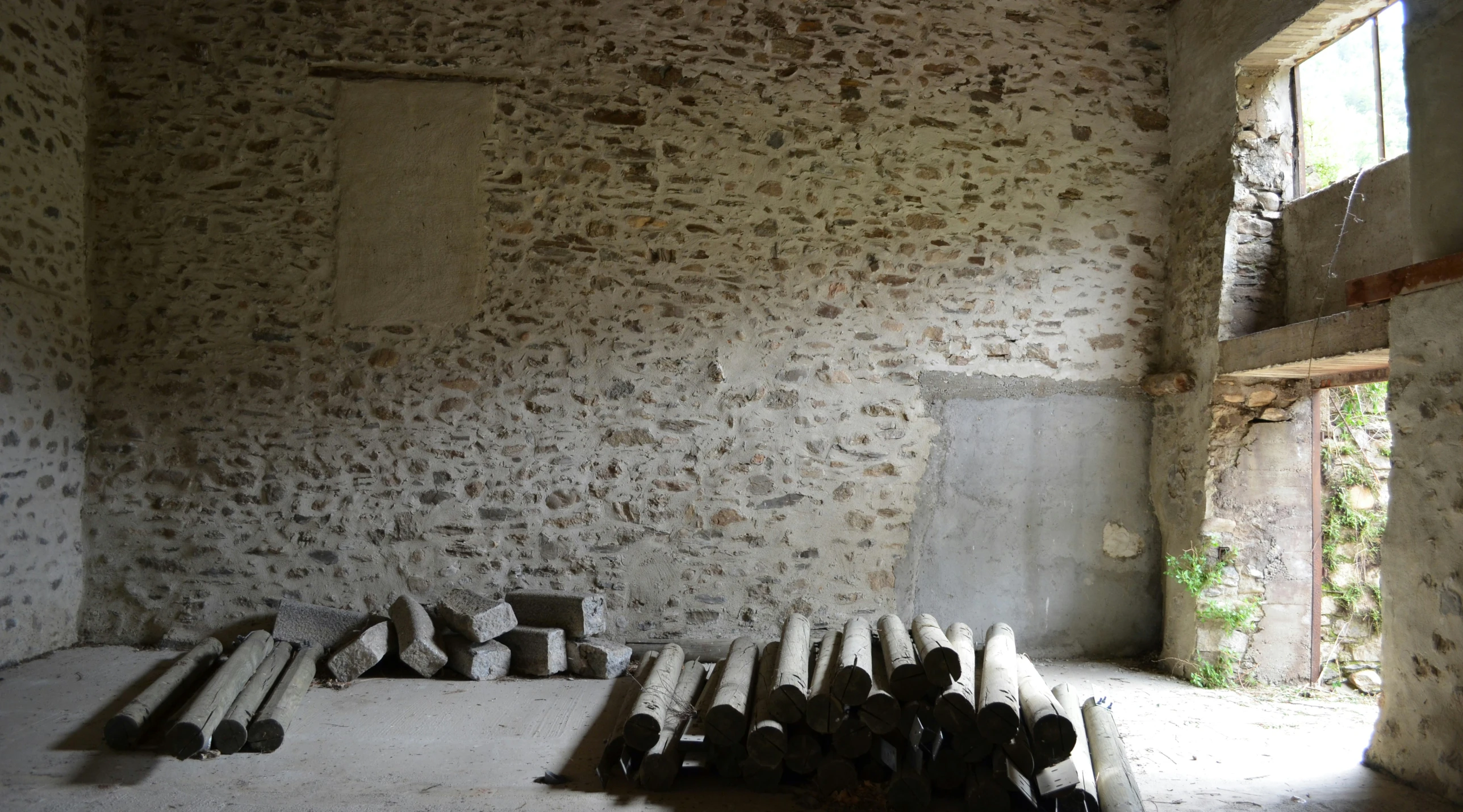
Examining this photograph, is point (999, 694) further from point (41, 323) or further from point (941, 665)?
point (41, 323)

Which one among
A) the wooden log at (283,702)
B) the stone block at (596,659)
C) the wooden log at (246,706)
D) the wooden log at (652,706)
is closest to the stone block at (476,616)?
the stone block at (596,659)

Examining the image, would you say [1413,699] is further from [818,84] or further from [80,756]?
[80,756]

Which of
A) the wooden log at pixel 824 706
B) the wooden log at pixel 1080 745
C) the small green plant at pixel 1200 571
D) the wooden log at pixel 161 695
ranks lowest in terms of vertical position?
the wooden log at pixel 161 695

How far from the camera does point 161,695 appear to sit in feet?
11.8

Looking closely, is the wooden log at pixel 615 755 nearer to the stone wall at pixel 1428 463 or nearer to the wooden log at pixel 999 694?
the wooden log at pixel 999 694

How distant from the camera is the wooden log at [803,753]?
309 centimetres

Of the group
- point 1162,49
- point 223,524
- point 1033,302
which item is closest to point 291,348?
point 223,524

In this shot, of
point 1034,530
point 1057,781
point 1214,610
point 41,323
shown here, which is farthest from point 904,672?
point 41,323

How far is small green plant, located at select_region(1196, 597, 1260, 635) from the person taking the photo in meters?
4.52

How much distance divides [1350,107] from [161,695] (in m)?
6.16

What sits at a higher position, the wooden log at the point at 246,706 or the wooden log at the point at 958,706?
the wooden log at the point at 958,706

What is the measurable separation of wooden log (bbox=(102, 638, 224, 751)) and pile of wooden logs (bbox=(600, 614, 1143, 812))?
1862mm

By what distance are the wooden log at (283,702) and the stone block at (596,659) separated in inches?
50.0

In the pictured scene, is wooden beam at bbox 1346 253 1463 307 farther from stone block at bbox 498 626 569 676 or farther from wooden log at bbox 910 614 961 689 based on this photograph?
stone block at bbox 498 626 569 676
